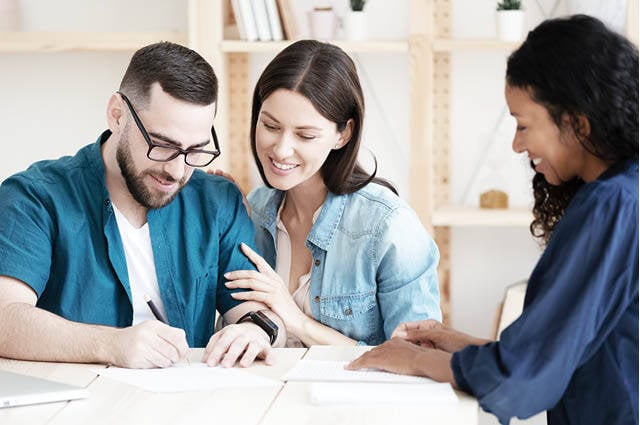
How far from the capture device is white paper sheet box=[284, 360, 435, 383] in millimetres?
1690

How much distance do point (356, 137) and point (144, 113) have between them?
52 centimetres

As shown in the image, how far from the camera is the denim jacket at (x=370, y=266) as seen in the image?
229 cm

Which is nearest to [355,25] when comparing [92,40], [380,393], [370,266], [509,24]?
[509,24]

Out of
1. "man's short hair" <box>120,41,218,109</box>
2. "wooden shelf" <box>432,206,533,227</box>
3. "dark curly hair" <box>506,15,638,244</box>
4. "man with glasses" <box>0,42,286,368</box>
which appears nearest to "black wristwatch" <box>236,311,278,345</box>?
"man with glasses" <box>0,42,286,368</box>

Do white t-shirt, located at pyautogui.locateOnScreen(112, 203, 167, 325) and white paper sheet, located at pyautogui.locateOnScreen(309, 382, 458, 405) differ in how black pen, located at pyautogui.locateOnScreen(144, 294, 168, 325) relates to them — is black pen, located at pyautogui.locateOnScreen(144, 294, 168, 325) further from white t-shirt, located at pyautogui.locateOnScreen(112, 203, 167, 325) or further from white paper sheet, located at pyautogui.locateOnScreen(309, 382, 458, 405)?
white paper sheet, located at pyautogui.locateOnScreen(309, 382, 458, 405)

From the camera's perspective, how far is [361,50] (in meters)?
3.54

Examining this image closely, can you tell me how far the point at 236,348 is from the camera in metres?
1.86

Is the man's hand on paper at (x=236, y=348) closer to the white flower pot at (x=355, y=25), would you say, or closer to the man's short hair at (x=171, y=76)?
the man's short hair at (x=171, y=76)

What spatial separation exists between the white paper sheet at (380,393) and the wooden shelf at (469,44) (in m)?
2.07

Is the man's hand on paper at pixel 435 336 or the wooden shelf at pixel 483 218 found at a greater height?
the man's hand on paper at pixel 435 336

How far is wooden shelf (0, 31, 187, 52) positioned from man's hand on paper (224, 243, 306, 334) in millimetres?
1543

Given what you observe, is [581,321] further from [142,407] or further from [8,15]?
[8,15]

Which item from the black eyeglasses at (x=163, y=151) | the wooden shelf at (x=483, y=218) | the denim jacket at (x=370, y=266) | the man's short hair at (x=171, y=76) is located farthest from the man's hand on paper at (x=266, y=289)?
the wooden shelf at (x=483, y=218)

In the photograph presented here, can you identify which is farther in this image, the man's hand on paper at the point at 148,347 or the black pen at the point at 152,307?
the black pen at the point at 152,307
